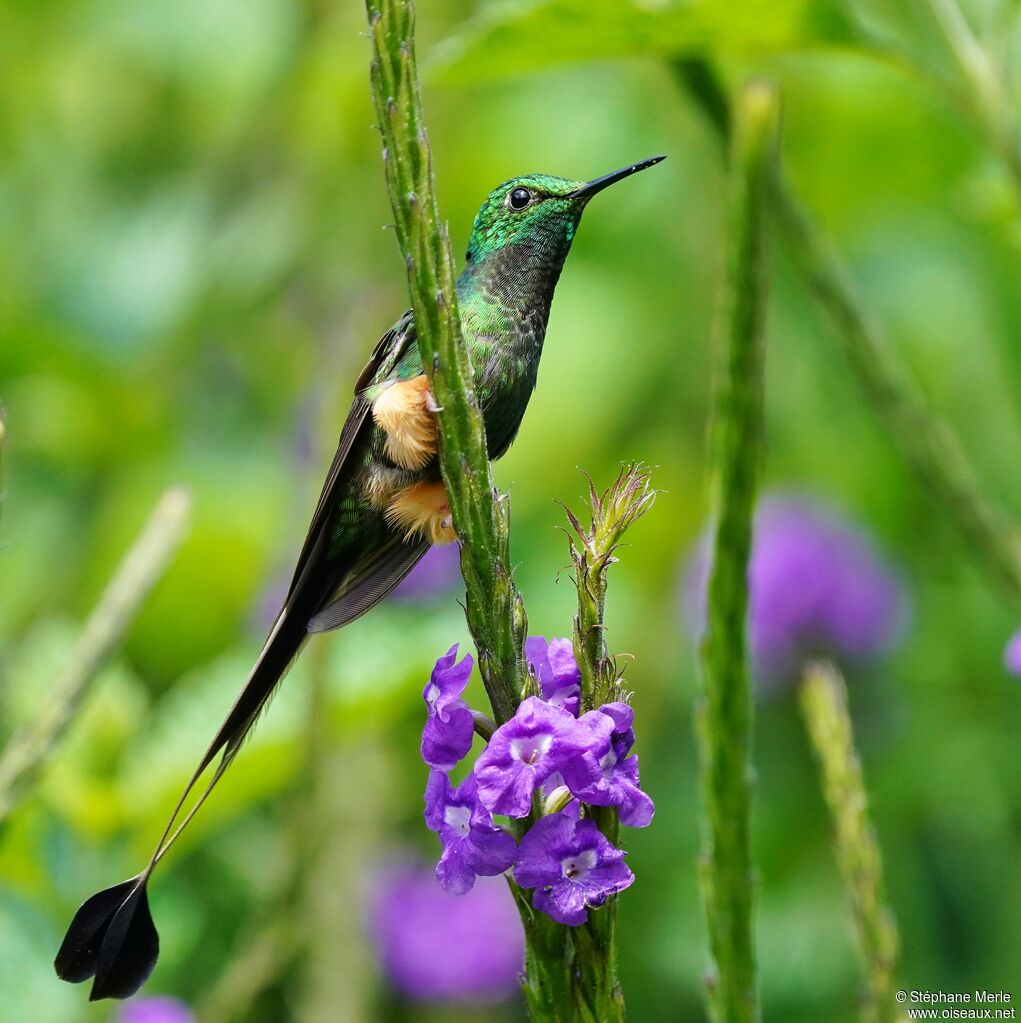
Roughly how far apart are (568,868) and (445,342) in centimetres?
47

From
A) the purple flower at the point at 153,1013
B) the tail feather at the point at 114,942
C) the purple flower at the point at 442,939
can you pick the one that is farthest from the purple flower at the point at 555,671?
the purple flower at the point at 442,939

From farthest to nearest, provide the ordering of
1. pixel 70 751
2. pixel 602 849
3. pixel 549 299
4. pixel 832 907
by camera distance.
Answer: pixel 832 907 < pixel 70 751 < pixel 549 299 < pixel 602 849

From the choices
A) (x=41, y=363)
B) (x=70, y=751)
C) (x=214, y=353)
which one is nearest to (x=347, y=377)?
(x=70, y=751)

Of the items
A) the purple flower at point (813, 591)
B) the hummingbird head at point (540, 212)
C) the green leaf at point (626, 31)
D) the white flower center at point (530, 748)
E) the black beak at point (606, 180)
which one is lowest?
the purple flower at point (813, 591)

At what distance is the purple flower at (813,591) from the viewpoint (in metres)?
4.29

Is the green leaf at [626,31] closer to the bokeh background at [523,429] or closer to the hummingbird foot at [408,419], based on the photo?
the hummingbird foot at [408,419]

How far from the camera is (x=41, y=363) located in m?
3.89

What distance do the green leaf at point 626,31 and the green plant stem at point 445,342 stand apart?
0.70 metres

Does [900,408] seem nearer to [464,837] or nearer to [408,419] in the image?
[408,419]

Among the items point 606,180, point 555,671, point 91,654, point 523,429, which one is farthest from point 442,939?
point 555,671

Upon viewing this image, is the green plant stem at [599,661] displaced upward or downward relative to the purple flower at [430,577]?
upward

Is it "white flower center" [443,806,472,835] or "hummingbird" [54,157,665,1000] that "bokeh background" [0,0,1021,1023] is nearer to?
"hummingbird" [54,157,665,1000]

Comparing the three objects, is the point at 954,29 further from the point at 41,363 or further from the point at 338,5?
the point at 338,5

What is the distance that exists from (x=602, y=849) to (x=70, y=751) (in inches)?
55.0
